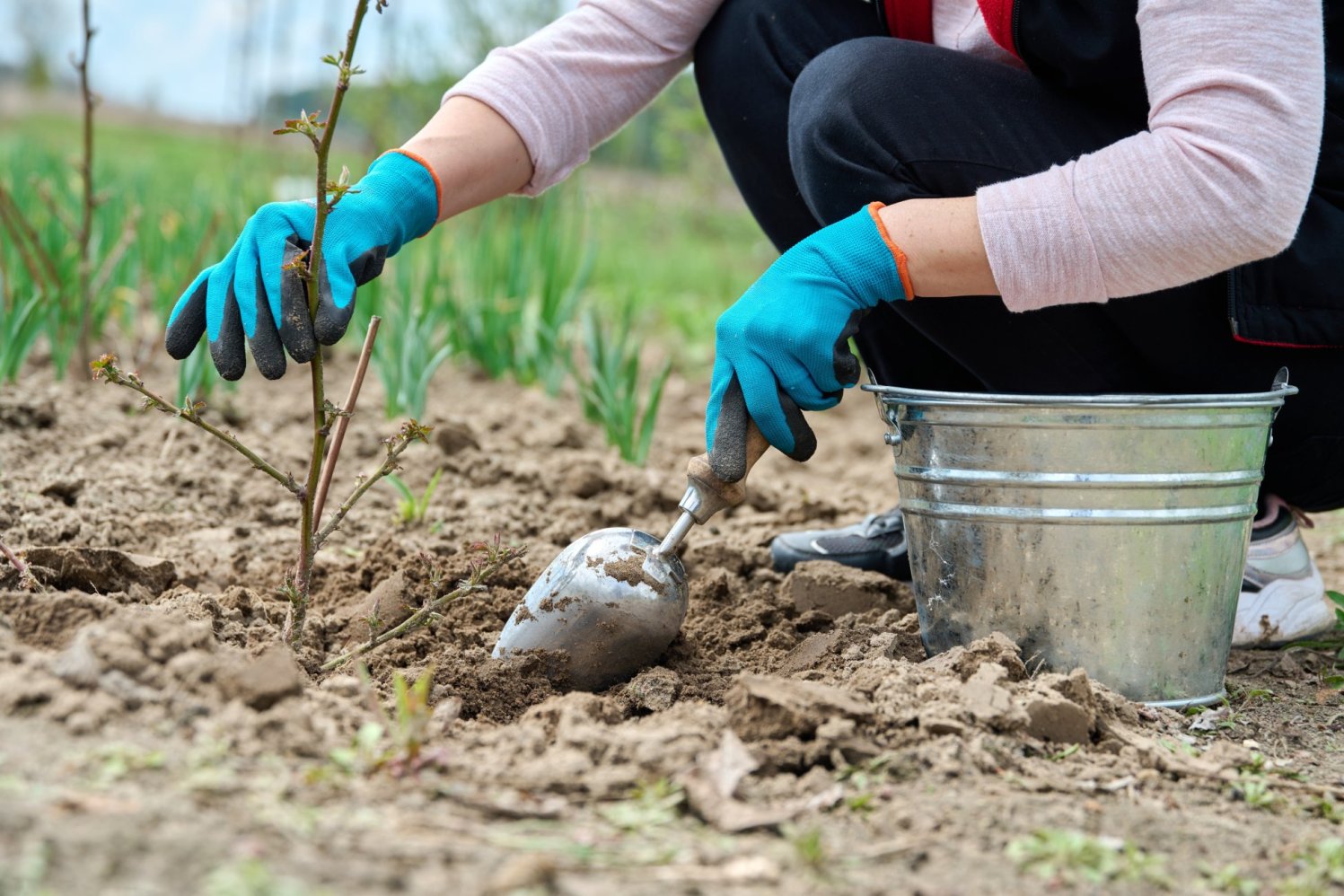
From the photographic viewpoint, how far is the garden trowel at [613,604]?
4.76 ft

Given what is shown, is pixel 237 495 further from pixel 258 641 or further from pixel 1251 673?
pixel 1251 673

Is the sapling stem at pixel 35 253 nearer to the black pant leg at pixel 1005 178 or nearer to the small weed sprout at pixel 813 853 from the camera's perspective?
the black pant leg at pixel 1005 178

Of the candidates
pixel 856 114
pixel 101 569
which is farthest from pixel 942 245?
pixel 101 569

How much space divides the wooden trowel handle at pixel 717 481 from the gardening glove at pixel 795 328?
17 mm

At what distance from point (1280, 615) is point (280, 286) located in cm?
146

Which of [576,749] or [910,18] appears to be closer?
[576,749]

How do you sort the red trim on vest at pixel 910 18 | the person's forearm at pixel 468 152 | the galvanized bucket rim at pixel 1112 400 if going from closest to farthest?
the galvanized bucket rim at pixel 1112 400, the person's forearm at pixel 468 152, the red trim on vest at pixel 910 18

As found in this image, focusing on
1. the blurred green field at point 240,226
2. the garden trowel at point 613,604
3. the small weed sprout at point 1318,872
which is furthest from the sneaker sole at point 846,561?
the blurred green field at point 240,226

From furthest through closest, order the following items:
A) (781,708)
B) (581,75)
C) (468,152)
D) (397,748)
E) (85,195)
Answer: (85,195) < (581,75) < (468,152) < (781,708) < (397,748)

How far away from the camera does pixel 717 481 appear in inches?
56.7

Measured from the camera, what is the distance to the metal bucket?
1339mm

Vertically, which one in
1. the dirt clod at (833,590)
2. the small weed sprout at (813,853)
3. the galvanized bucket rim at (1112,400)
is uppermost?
the galvanized bucket rim at (1112,400)

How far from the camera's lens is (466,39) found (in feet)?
20.0

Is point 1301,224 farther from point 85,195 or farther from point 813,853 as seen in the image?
point 85,195
